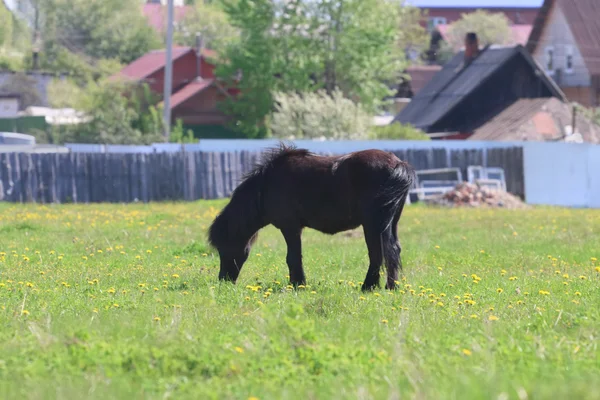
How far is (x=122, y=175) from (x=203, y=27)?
64.0 metres

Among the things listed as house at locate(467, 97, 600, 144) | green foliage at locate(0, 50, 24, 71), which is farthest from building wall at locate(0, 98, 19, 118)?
house at locate(467, 97, 600, 144)

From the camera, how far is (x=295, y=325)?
633 centimetres

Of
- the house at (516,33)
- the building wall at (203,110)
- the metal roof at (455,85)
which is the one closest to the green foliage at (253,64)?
the building wall at (203,110)

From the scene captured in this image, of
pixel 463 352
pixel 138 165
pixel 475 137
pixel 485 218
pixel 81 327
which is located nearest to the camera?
pixel 463 352

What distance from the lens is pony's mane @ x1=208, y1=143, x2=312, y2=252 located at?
427 inches

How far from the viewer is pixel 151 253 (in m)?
13.4

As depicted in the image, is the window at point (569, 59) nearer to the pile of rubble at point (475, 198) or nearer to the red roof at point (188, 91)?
the red roof at point (188, 91)

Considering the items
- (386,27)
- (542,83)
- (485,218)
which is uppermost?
(386,27)

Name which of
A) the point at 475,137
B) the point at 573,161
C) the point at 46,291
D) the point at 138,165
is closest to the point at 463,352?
the point at 46,291

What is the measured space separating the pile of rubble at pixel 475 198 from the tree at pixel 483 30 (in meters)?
59.7

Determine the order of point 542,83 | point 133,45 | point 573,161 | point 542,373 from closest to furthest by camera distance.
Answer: point 542,373 → point 573,161 → point 542,83 → point 133,45

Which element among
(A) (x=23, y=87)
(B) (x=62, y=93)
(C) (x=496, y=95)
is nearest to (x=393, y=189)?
(C) (x=496, y=95)

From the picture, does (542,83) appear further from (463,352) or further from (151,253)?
(463,352)

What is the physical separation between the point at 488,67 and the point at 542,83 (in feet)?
9.68
